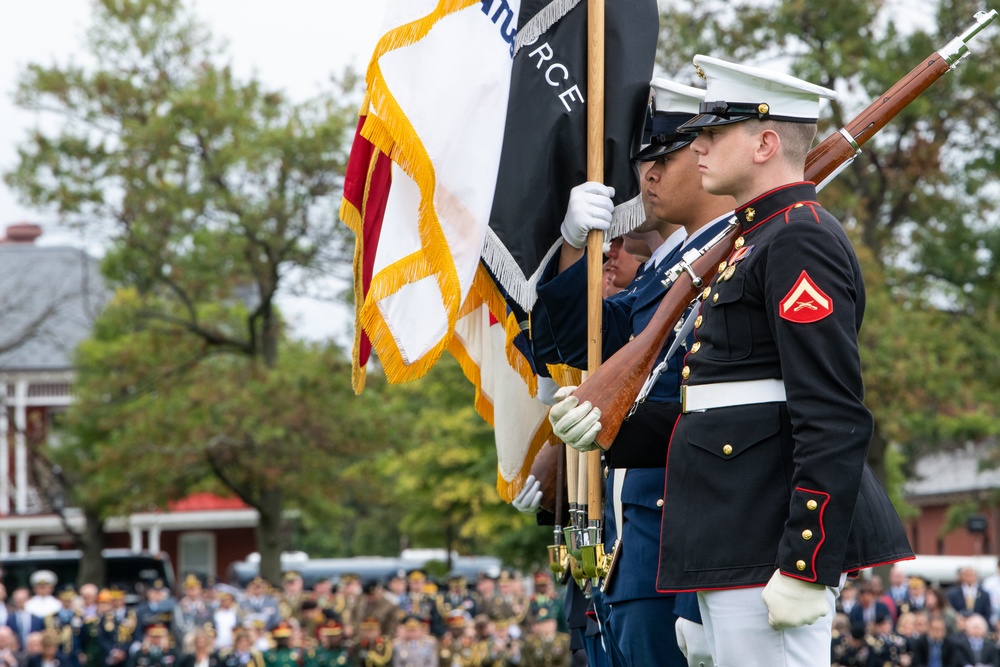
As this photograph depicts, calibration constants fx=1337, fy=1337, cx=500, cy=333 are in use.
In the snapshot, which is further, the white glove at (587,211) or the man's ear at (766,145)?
the white glove at (587,211)

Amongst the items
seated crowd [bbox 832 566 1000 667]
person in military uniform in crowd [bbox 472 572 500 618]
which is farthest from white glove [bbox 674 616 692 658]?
person in military uniform in crowd [bbox 472 572 500 618]

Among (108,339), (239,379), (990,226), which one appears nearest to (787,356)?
(990,226)

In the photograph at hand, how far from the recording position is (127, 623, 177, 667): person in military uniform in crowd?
15.9 m

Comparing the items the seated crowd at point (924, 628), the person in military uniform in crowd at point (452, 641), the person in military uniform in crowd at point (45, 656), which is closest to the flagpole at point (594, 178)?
the seated crowd at point (924, 628)

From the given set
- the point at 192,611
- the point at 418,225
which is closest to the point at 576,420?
the point at 418,225

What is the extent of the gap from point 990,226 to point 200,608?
1271 centimetres

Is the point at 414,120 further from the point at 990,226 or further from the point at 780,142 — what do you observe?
the point at 990,226

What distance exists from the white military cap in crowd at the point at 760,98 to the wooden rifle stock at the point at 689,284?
0.32 m

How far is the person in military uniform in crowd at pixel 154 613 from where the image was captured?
17359mm

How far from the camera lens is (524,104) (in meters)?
4.30

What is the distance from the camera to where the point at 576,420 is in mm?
3373

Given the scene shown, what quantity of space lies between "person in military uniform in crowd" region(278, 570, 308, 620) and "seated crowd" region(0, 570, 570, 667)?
21mm

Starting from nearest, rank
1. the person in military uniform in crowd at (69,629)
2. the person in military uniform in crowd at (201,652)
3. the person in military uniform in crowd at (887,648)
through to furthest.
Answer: the person in military uniform in crowd at (887,648)
the person in military uniform in crowd at (201,652)
the person in military uniform in crowd at (69,629)

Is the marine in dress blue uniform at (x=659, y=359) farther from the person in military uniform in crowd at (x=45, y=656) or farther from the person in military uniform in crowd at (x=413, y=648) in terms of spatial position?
the person in military uniform in crowd at (x=45, y=656)
